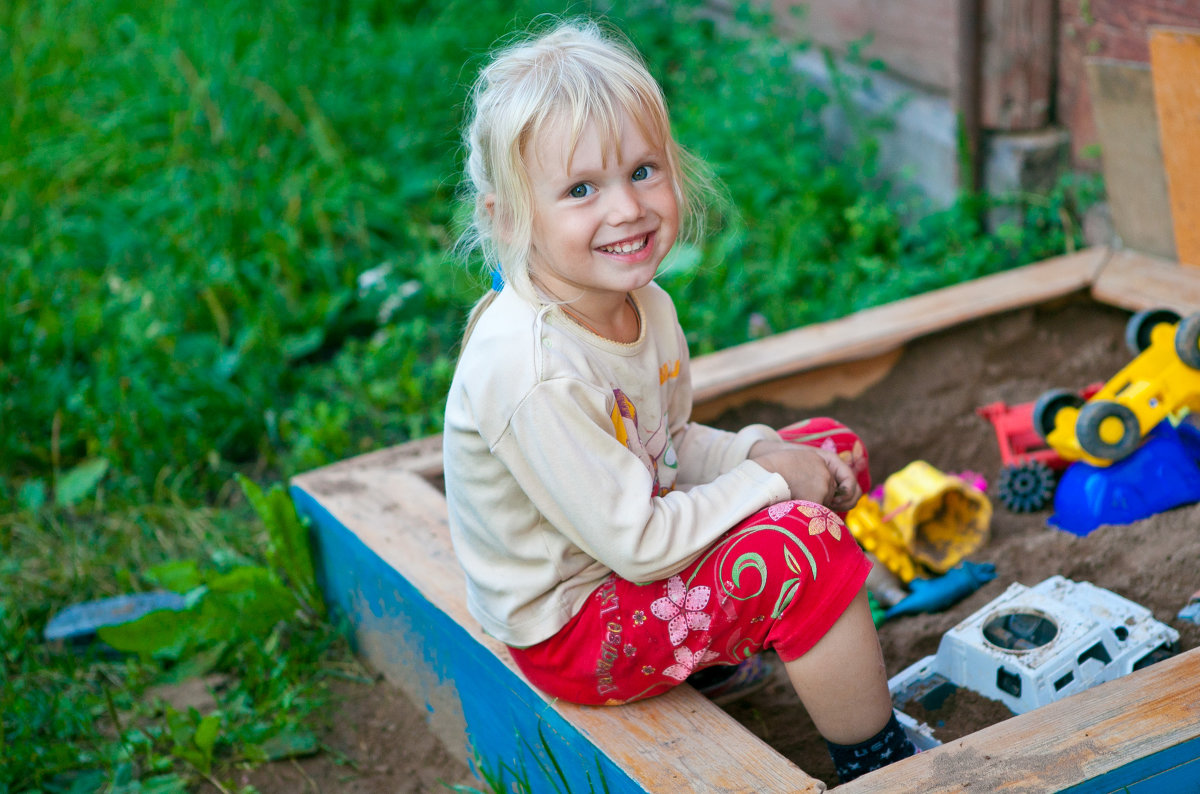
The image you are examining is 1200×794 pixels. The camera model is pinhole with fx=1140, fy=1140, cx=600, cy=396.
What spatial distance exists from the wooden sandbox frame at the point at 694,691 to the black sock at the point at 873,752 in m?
0.15

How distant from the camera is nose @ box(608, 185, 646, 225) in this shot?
1.49 meters

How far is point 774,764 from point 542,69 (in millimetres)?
923

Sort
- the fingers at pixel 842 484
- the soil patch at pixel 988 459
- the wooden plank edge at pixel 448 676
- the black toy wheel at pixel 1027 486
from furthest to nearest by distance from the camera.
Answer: the black toy wheel at pixel 1027 486 < the soil patch at pixel 988 459 < the fingers at pixel 842 484 < the wooden plank edge at pixel 448 676

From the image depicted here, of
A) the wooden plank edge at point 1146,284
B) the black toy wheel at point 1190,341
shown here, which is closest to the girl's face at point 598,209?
the black toy wheel at point 1190,341

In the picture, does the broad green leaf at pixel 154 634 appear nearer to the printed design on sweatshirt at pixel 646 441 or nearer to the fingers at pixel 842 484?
the printed design on sweatshirt at pixel 646 441

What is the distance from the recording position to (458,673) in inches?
74.9

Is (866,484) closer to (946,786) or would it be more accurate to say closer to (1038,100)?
(946,786)

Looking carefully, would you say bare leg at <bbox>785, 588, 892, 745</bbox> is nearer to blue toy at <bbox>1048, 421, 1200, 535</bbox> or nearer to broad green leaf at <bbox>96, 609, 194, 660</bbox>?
blue toy at <bbox>1048, 421, 1200, 535</bbox>

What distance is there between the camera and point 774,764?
1.38m

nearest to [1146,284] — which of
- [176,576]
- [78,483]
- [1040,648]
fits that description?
[1040,648]

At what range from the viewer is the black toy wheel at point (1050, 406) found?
2109mm

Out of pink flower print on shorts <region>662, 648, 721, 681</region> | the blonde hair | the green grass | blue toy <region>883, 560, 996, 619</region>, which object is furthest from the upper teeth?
the green grass

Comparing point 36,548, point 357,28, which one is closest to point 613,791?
point 36,548

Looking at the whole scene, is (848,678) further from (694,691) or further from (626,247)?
(626,247)
